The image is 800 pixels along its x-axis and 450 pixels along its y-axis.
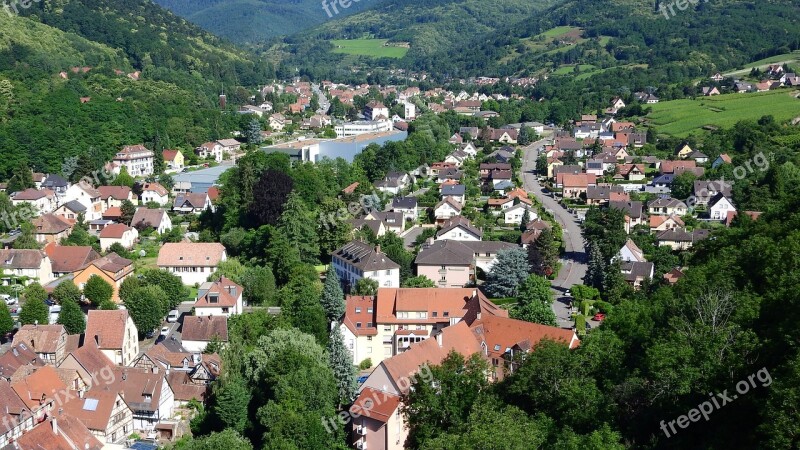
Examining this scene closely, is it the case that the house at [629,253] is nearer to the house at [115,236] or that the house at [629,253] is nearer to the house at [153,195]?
the house at [115,236]

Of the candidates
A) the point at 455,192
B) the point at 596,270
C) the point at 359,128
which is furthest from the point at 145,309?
Result: the point at 359,128

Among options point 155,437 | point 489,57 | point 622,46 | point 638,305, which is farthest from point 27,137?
point 489,57

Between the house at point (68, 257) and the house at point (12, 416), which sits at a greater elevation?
the house at point (68, 257)

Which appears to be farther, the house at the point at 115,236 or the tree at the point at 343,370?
the house at the point at 115,236

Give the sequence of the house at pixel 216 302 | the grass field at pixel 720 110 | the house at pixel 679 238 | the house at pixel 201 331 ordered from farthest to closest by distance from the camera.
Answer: the grass field at pixel 720 110, the house at pixel 679 238, the house at pixel 216 302, the house at pixel 201 331

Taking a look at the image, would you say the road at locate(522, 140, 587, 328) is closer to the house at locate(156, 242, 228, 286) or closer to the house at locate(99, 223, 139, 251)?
the house at locate(156, 242, 228, 286)

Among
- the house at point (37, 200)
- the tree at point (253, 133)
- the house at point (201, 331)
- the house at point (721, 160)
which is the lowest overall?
the house at point (201, 331)

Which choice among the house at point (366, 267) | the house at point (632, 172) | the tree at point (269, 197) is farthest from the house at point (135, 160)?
the house at point (632, 172)

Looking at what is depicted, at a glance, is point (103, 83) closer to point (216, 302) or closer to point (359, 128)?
point (359, 128)
